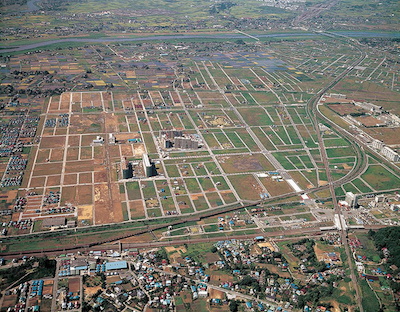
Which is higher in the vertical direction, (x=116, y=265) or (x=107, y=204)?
(x=116, y=265)

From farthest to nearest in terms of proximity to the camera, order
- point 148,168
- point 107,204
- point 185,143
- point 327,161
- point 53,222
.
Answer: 1. point 185,143
2. point 327,161
3. point 148,168
4. point 107,204
5. point 53,222

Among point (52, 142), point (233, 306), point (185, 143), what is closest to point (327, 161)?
point (185, 143)

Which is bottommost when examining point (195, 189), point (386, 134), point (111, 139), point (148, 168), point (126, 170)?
point (386, 134)

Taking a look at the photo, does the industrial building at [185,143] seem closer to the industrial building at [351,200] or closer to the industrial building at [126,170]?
the industrial building at [126,170]

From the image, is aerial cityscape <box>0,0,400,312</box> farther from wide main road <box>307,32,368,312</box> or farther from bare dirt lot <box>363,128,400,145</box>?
bare dirt lot <box>363,128,400,145</box>

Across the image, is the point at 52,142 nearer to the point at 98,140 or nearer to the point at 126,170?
the point at 98,140

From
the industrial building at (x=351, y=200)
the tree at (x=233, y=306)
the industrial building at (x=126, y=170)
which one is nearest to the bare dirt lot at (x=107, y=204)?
the industrial building at (x=126, y=170)

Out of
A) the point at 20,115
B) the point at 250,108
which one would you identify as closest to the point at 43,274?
the point at 20,115

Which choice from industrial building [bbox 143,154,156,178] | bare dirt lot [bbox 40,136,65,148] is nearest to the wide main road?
industrial building [bbox 143,154,156,178]

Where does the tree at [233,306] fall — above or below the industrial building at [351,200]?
above

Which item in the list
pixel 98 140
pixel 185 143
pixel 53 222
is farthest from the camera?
pixel 98 140
